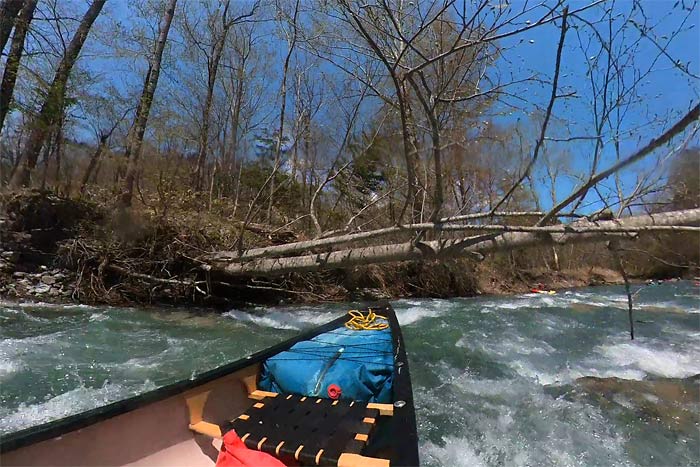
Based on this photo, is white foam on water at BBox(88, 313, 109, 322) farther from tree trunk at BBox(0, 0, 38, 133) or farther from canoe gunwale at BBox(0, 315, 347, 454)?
tree trunk at BBox(0, 0, 38, 133)

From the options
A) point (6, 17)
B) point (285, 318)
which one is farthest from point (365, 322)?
point (6, 17)

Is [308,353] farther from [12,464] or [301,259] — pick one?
[301,259]

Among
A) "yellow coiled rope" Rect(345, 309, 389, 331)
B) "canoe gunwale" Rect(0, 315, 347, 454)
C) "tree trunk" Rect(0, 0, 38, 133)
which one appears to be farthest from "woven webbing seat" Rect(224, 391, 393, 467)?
"tree trunk" Rect(0, 0, 38, 133)

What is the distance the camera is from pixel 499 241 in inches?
145

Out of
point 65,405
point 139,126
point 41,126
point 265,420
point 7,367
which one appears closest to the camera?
point 265,420

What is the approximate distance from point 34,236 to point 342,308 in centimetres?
579

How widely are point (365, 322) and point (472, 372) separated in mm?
1373

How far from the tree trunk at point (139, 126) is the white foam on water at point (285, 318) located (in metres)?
3.30

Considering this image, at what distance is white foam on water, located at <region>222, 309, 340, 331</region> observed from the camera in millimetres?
6547

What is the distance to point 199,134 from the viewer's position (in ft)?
42.3

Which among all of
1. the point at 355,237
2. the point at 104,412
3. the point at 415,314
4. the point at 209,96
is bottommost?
the point at 415,314

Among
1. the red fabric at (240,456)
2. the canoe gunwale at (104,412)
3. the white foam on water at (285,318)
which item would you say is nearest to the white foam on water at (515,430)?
the red fabric at (240,456)

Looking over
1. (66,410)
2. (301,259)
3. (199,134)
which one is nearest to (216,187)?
(199,134)

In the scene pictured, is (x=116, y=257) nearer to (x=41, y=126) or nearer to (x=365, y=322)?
(x=41, y=126)
